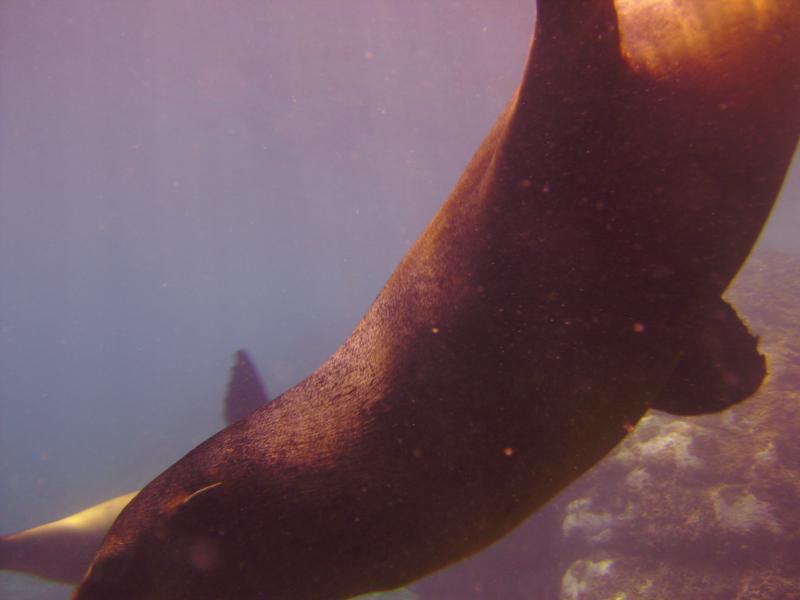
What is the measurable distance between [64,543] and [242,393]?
2.16 m

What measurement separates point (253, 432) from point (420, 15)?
1270 inches

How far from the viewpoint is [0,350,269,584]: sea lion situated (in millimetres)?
4672

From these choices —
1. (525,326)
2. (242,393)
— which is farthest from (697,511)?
(525,326)

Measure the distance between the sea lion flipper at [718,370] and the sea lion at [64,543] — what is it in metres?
3.77

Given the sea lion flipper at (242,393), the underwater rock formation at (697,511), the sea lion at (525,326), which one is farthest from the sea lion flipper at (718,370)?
the underwater rock formation at (697,511)

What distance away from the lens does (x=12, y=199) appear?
51219 mm

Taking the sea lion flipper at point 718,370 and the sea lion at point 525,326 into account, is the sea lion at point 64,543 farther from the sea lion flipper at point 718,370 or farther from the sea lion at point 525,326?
the sea lion flipper at point 718,370

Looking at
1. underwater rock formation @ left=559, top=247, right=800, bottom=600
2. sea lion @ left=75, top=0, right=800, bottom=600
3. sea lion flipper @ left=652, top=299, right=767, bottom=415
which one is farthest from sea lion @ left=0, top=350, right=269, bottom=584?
underwater rock formation @ left=559, top=247, right=800, bottom=600

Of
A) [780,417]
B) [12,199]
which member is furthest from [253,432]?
[12,199]

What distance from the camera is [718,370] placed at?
1816mm

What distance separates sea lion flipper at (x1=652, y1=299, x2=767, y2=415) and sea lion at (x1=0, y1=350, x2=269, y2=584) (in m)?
3.77

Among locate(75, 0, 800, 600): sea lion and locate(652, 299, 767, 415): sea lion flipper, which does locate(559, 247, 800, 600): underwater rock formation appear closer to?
locate(652, 299, 767, 415): sea lion flipper

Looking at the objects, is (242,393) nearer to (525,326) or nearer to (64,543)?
(64,543)

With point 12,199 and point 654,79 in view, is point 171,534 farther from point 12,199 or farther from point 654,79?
point 12,199
